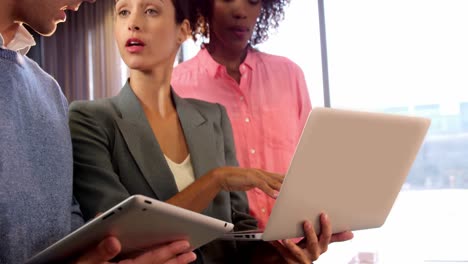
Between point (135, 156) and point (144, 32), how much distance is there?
43 cm

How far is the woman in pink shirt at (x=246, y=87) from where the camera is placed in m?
2.02

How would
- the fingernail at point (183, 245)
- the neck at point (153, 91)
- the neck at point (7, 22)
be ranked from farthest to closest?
the neck at point (153, 91)
the neck at point (7, 22)
the fingernail at point (183, 245)

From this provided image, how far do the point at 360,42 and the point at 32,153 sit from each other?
2.05m

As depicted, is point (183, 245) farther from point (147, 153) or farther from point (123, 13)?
point (123, 13)

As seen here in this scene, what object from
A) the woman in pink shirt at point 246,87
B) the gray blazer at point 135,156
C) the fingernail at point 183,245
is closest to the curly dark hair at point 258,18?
the woman in pink shirt at point 246,87

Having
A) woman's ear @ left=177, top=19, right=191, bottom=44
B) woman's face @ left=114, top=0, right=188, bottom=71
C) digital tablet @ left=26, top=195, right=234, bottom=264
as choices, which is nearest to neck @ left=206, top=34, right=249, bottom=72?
woman's ear @ left=177, top=19, right=191, bottom=44

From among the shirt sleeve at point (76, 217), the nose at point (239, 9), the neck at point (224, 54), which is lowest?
the shirt sleeve at point (76, 217)

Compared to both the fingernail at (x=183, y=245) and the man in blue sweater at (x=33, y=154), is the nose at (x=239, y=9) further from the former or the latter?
the fingernail at (x=183, y=245)

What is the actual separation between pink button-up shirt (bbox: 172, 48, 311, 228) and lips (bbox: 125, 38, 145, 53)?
1.20 feet

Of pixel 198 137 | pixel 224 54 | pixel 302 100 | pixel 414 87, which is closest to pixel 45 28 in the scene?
pixel 198 137

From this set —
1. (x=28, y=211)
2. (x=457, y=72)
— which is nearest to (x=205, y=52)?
(x=28, y=211)

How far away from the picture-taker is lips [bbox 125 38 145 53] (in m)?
1.63

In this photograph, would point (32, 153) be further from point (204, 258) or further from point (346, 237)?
point (346, 237)

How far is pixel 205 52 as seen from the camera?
6.75ft
